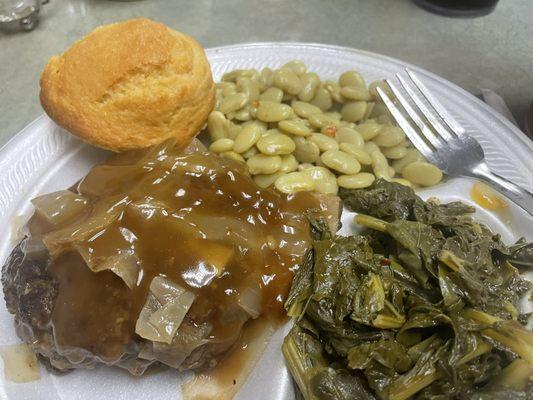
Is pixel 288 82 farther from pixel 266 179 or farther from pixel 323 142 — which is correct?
pixel 266 179

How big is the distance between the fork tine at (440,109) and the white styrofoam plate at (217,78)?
177mm

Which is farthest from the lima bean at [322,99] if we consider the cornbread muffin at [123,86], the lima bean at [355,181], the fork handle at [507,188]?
the fork handle at [507,188]

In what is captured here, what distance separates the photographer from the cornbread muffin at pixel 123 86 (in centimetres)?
225

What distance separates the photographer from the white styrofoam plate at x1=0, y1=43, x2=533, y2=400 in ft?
6.18

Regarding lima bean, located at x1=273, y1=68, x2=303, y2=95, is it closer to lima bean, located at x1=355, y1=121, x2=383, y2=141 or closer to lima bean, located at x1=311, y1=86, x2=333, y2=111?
lima bean, located at x1=311, y1=86, x2=333, y2=111

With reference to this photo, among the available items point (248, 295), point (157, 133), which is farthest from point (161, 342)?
point (157, 133)

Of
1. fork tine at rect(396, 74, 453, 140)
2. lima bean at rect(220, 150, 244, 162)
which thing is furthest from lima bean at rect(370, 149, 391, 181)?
lima bean at rect(220, 150, 244, 162)

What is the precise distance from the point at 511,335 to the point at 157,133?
1705 millimetres

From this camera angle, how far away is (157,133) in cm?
236

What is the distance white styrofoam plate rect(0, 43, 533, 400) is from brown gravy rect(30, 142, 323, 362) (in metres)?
0.26

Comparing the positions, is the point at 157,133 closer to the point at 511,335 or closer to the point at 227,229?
the point at 227,229

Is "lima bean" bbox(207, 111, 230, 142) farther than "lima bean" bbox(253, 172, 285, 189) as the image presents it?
Yes

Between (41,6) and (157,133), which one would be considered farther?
(41,6)

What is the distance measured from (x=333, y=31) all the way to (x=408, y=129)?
6.71 feet
